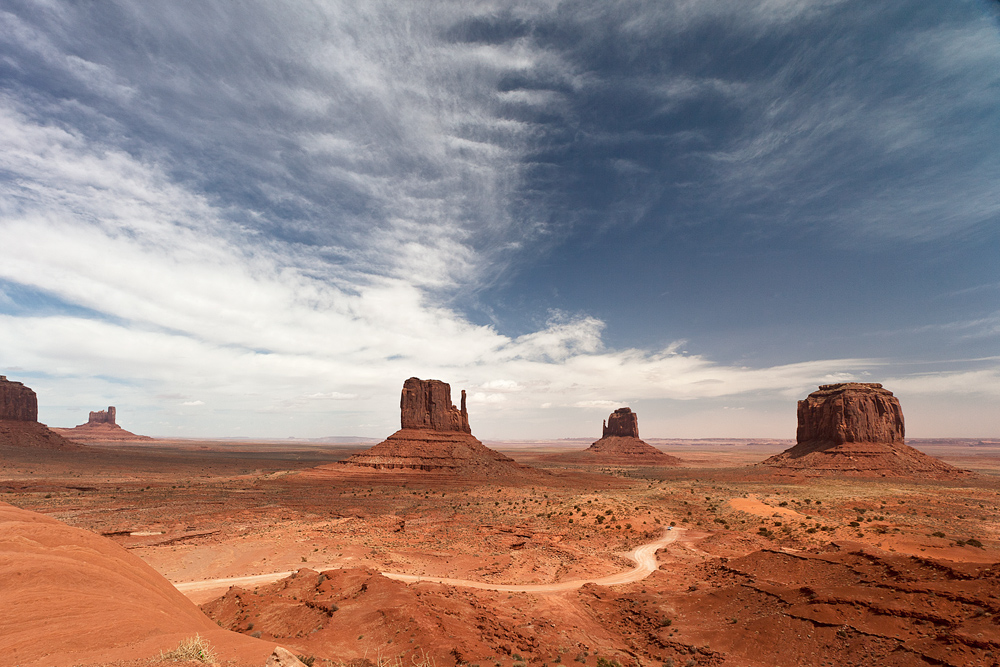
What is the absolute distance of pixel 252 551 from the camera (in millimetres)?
30203

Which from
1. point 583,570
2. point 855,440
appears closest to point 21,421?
point 583,570

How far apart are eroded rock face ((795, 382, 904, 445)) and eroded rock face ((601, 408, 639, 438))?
222 ft

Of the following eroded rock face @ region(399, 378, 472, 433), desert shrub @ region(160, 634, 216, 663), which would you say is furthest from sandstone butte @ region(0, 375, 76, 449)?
desert shrub @ region(160, 634, 216, 663)

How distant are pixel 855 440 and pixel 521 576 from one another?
92.5 metres

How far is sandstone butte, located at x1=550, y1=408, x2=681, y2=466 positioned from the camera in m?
139

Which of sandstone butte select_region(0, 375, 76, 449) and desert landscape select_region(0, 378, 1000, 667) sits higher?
sandstone butte select_region(0, 375, 76, 449)

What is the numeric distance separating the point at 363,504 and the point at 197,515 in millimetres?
16798

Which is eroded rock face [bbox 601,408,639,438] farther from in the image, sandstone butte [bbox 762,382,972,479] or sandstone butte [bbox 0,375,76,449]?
sandstone butte [bbox 0,375,76,449]

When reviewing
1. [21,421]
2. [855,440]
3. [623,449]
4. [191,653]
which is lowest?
[623,449]

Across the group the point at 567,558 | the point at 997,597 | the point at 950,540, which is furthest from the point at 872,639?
the point at 950,540

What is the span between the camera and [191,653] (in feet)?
24.2

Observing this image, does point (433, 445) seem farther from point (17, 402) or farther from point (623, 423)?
point (17, 402)

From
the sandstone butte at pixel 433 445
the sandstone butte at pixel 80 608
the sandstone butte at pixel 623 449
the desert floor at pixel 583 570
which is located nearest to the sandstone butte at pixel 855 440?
the desert floor at pixel 583 570

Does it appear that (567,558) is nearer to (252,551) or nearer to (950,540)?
(252,551)
